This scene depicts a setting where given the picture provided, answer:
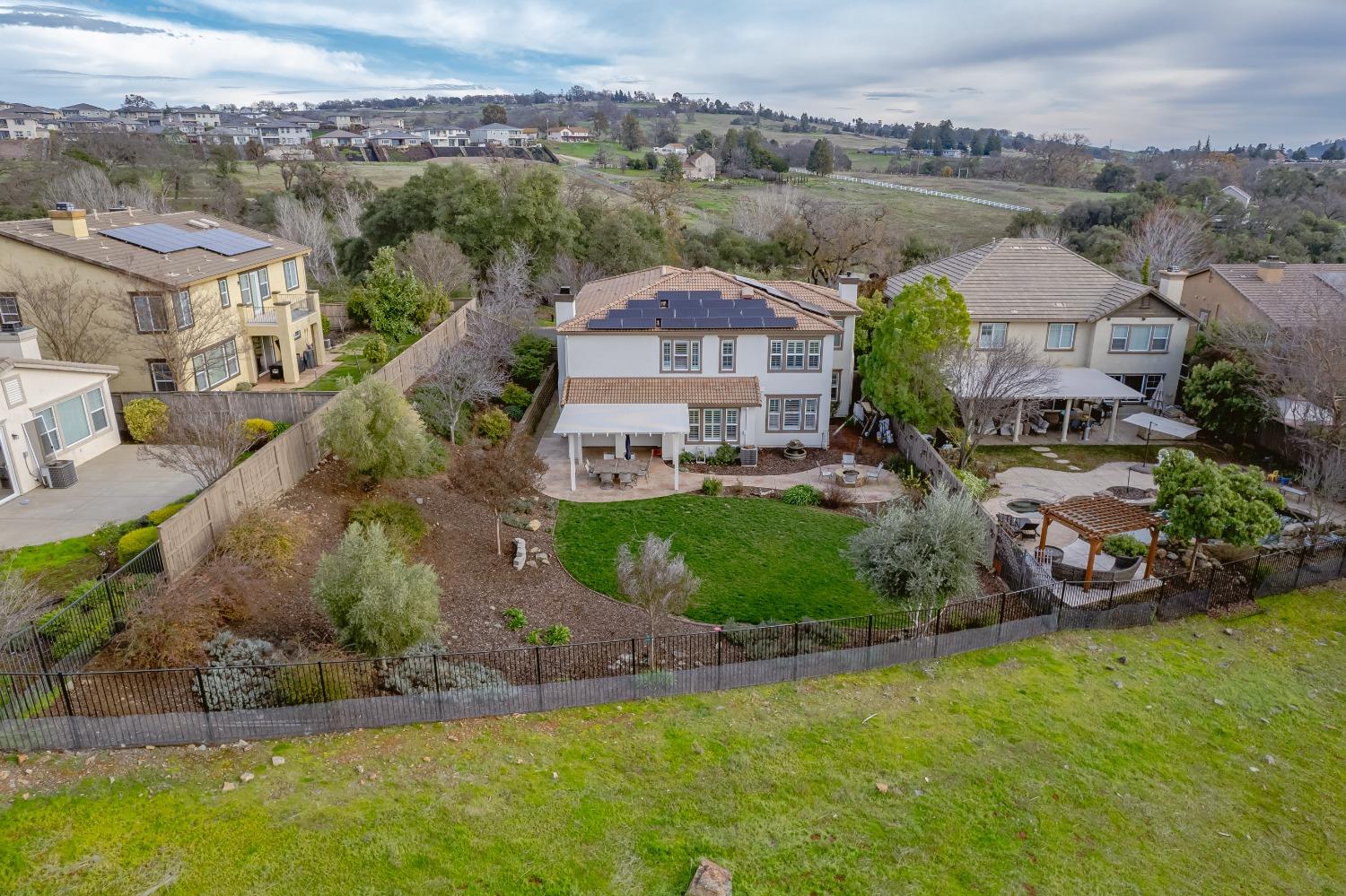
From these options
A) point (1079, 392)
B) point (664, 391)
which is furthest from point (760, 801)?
point (1079, 392)

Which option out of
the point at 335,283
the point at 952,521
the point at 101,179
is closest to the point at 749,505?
the point at 952,521

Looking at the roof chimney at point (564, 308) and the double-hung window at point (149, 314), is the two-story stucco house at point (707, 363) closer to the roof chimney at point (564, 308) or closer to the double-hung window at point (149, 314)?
the roof chimney at point (564, 308)

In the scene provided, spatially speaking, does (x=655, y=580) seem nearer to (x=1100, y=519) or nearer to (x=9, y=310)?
(x=1100, y=519)

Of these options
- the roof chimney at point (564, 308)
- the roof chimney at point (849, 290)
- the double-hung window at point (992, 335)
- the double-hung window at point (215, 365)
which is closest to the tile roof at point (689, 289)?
the roof chimney at point (564, 308)

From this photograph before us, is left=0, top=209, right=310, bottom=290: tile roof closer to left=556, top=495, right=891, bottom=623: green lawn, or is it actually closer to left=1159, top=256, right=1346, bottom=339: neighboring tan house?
left=556, top=495, right=891, bottom=623: green lawn

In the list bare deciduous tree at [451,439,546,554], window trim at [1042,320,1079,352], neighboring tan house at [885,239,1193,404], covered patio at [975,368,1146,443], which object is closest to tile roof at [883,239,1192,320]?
neighboring tan house at [885,239,1193,404]
